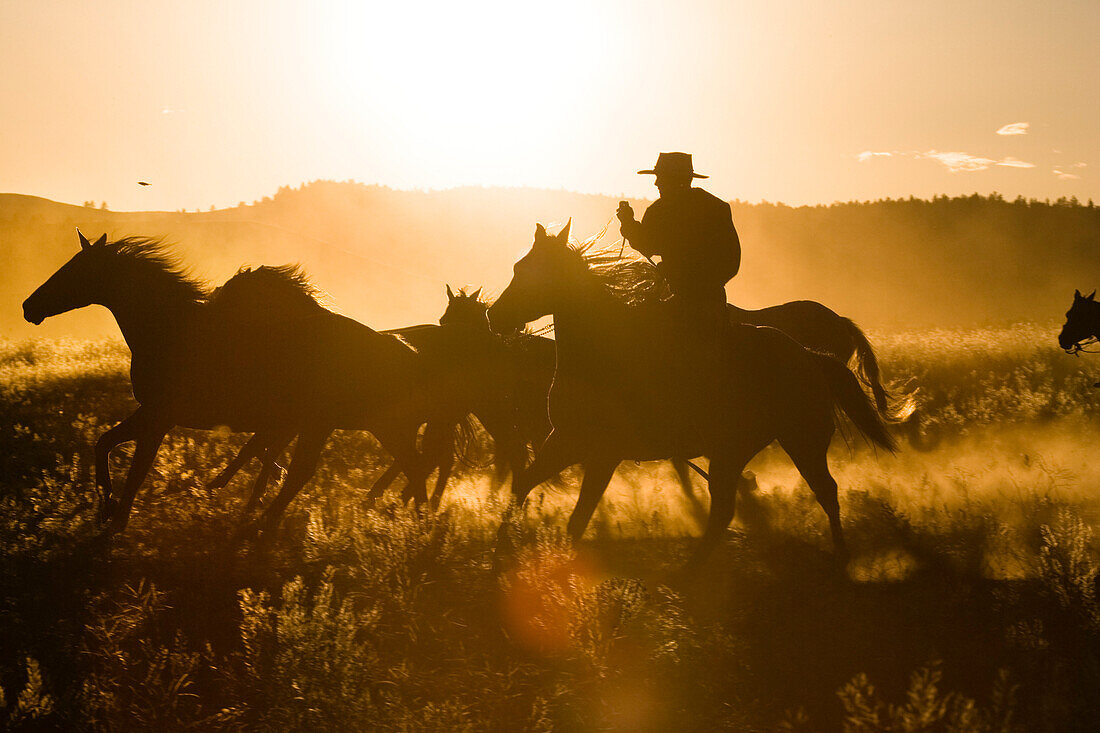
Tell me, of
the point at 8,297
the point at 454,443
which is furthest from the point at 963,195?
the point at 454,443

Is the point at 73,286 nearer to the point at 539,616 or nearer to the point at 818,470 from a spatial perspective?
the point at 539,616

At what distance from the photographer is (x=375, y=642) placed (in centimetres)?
519

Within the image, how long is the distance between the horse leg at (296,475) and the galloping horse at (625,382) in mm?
2281

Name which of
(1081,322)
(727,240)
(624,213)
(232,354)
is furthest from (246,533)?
(1081,322)

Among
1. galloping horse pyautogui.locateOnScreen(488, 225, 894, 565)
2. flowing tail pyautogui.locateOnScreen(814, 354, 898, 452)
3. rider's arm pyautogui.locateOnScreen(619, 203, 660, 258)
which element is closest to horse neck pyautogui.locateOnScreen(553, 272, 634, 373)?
galloping horse pyautogui.locateOnScreen(488, 225, 894, 565)

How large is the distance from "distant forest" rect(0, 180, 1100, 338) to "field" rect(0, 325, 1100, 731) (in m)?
70.0

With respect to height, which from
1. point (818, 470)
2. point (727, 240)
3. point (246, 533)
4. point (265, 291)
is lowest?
point (246, 533)

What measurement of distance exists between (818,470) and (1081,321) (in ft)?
29.3

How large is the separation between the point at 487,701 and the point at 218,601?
250cm

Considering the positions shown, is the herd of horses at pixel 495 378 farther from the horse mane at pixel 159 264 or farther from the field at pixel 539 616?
the field at pixel 539 616

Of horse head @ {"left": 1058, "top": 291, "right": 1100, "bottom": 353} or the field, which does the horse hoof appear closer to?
the field

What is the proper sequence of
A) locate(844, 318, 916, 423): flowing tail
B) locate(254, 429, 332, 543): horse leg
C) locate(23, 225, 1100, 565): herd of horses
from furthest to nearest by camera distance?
locate(844, 318, 916, 423): flowing tail → locate(254, 429, 332, 543): horse leg → locate(23, 225, 1100, 565): herd of horses

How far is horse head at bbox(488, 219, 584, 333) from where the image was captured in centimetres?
640

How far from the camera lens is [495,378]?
9758 millimetres
